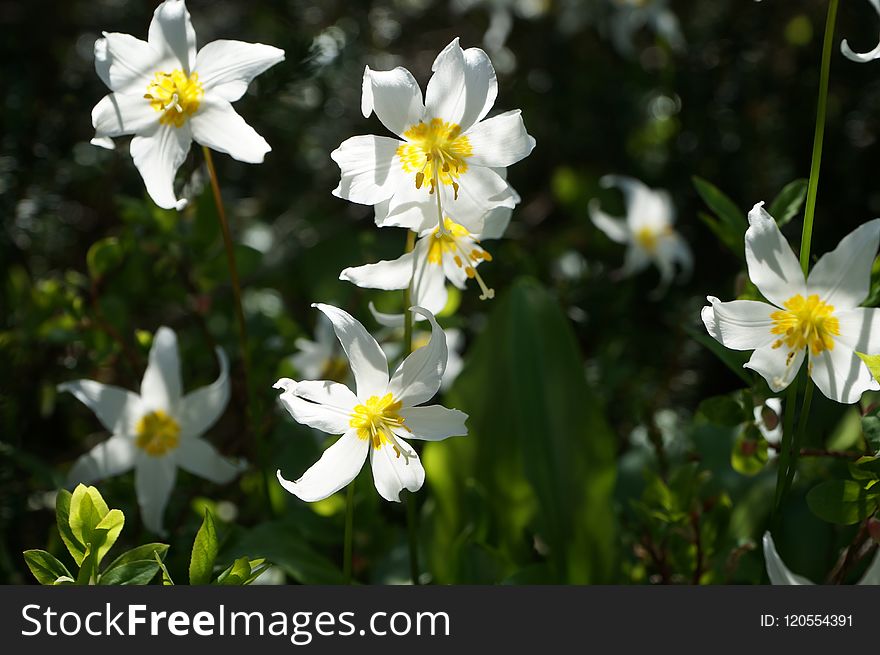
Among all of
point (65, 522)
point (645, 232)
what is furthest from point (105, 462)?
point (645, 232)

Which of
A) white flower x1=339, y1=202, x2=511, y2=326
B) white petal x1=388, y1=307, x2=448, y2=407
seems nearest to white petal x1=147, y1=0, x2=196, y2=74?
white flower x1=339, y1=202, x2=511, y2=326

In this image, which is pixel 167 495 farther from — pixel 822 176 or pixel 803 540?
pixel 822 176

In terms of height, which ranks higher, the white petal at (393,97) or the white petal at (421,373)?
the white petal at (393,97)

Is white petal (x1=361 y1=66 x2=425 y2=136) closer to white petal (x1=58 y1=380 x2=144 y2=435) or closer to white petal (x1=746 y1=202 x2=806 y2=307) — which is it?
white petal (x1=746 y1=202 x2=806 y2=307)

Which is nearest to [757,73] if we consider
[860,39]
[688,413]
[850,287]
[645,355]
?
[860,39]

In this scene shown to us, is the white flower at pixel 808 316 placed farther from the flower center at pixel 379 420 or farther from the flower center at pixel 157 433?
the flower center at pixel 157 433

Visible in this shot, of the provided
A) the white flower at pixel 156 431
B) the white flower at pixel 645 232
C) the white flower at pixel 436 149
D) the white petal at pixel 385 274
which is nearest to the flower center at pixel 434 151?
the white flower at pixel 436 149
